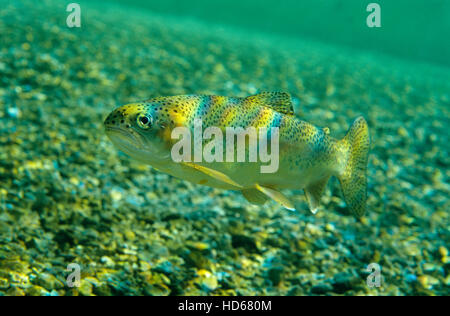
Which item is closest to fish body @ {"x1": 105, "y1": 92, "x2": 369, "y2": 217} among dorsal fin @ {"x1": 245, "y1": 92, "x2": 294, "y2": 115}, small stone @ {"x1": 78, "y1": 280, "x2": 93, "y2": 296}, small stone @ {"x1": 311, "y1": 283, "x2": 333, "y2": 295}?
dorsal fin @ {"x1": 245, "y1": 92, "x2": 294, "y2": 115}

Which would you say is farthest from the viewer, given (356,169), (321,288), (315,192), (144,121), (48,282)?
(321,288)

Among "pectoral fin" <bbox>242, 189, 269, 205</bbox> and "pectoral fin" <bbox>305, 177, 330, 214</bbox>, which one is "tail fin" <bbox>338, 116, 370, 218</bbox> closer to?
"pectoral fin" <bbox>305, 177, 330, 214</bbox>

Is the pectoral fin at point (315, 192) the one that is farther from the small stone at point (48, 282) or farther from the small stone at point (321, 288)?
the small stone at point (48, 282)

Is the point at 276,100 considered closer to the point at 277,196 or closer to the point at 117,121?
the point at 277,196

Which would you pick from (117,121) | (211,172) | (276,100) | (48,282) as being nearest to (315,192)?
(276,100)

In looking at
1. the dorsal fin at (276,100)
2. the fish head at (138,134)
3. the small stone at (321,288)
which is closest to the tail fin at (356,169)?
the dorsal fin at (276,100)

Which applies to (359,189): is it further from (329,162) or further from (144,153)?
(144,153)
